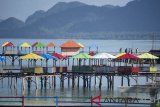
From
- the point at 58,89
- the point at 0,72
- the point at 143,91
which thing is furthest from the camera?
the point at 58,89

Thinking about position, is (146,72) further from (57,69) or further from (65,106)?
(65,106)

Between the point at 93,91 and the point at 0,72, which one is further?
the point at 93,91

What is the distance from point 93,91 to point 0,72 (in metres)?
15.0

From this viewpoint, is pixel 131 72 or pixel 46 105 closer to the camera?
pixel 46 105

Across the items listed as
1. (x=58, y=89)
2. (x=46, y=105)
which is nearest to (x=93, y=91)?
(x=58, y=89)

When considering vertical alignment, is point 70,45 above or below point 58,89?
Result: above

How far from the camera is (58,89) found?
7750cm

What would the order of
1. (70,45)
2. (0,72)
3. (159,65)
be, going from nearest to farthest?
1. (0,72)
2. (70,45)
3. (159,65)

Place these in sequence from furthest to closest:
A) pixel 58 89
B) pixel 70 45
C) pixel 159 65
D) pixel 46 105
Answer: pixel 159 65 < pixel 70 45 < pixel 58 89 < pixel 46 105

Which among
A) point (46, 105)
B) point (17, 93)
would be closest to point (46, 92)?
point (17, 93)

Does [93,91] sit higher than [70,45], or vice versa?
[70,45]

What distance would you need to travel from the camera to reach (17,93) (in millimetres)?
72438

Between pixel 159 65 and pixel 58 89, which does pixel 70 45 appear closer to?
pixel 58 89

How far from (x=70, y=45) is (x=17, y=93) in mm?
14973
